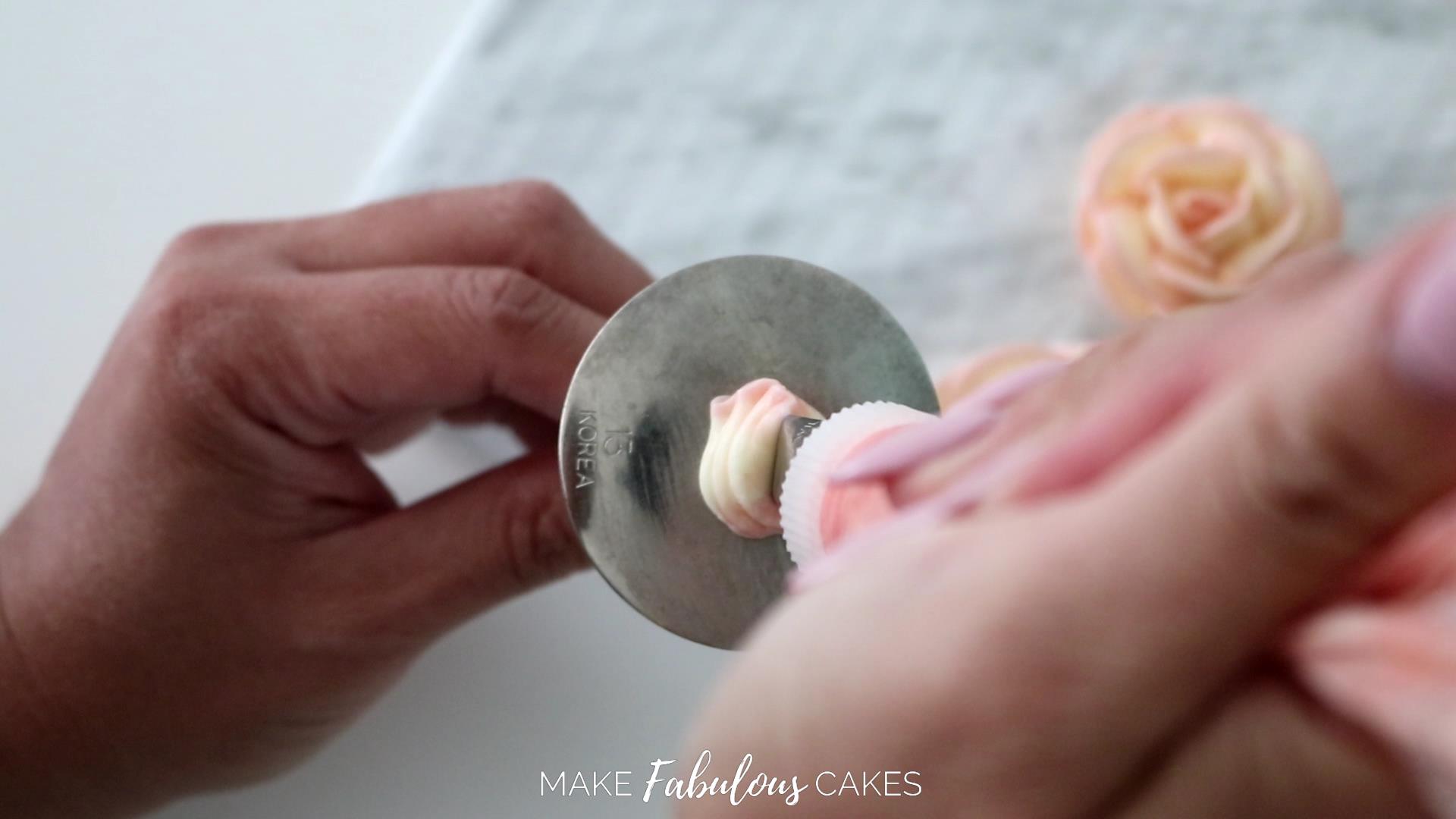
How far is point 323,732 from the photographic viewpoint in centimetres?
49

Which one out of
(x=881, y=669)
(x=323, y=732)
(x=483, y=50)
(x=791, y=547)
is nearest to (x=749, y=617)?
(x=791, y=547)

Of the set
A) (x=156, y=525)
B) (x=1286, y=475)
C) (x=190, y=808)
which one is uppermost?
(x=1286, y=475)

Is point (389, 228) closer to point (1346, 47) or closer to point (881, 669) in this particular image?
point (881, 669)

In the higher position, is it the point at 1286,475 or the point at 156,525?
the point at 1286,475

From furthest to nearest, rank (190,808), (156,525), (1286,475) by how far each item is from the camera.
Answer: (190,808), (156,525), (1286,475)

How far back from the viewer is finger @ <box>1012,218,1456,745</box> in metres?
0.12

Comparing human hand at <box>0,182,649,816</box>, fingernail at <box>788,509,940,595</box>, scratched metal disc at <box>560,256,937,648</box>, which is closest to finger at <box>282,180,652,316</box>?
human hand at <box>0,182,649,816</box>

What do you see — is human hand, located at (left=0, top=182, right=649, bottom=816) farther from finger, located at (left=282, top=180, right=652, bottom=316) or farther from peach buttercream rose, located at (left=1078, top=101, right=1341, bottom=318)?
peach buttercream rose, located at (left=1078, top=101, right=1341, bottom=318)

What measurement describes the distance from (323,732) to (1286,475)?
1.50 ft

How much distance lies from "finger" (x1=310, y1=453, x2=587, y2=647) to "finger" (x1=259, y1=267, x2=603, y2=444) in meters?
0.04

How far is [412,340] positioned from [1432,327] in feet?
1.14

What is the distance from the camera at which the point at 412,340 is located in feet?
1.34

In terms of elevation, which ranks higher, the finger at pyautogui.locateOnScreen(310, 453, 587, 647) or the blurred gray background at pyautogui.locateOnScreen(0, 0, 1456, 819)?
the blurred gray background at pyautogui.locateOnScreen(0, 0, 1456, 819)

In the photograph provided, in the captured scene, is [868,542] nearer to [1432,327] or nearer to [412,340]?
[1432,327]
